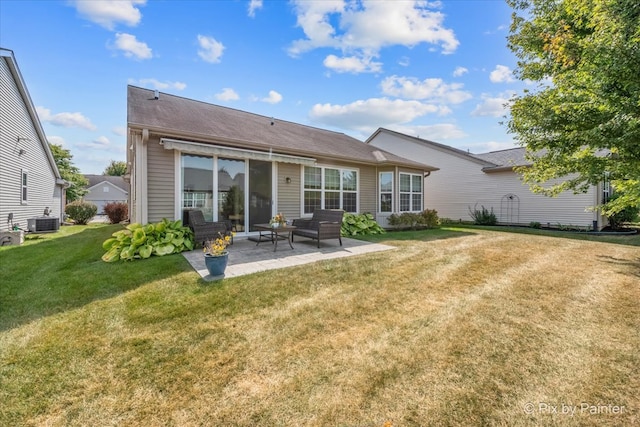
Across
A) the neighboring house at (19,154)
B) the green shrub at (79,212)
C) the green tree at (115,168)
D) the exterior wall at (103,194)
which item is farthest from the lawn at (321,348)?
the green tree at (115,168)

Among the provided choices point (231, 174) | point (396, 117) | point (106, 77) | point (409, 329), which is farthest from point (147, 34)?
point (396, 117)

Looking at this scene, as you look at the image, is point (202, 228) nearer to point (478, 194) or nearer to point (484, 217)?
point (484, 217)

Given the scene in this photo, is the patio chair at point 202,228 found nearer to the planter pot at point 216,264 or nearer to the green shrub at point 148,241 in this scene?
the green shrub at point 148,241

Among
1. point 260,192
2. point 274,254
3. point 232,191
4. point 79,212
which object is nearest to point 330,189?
point 260,192

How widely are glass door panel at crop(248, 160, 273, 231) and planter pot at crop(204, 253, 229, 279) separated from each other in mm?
4176

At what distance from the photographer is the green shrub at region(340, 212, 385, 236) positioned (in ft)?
35.4

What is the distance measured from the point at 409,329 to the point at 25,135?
1788 centimetres

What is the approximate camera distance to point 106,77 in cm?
1064

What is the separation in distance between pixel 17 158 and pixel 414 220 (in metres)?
17.4

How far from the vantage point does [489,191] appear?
639 inches

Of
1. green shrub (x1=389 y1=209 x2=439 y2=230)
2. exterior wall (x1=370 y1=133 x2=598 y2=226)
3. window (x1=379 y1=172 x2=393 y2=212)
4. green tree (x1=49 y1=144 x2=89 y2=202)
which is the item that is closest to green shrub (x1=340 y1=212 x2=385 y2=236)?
green shrub (x1=389 y1=209 x2=439 y2=230)

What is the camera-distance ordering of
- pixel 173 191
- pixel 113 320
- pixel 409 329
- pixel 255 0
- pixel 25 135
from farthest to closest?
pixel 25 135, pixel 255 0, pixel 173 191, pixel 113 320, pixel 409 329

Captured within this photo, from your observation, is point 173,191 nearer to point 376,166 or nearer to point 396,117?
point 376,166

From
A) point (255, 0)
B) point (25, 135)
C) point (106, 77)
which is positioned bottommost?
point (25, 135)
